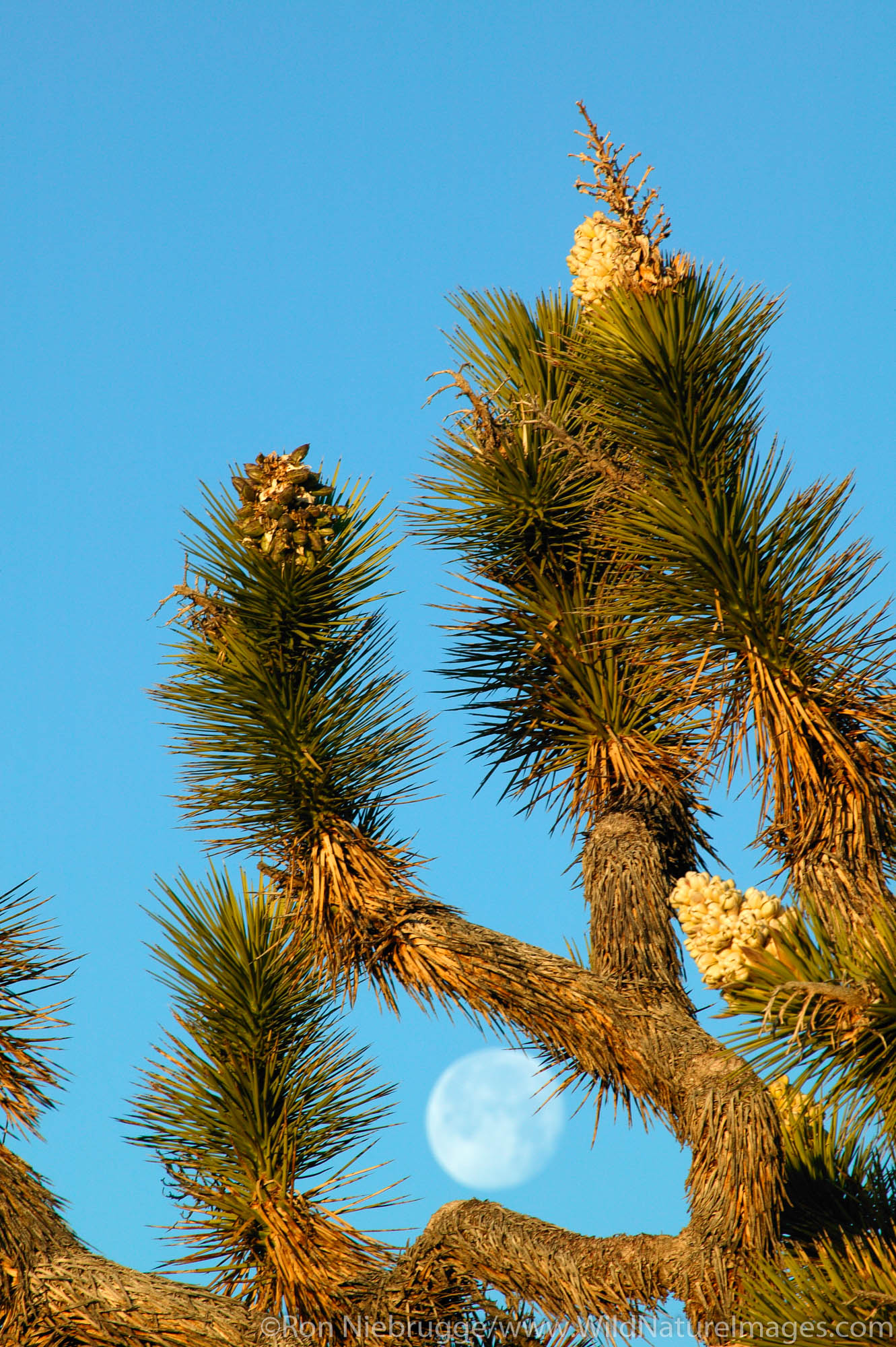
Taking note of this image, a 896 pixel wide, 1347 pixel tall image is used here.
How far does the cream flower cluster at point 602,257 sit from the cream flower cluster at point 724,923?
277cm

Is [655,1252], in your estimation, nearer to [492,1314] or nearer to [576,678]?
[492,1314]

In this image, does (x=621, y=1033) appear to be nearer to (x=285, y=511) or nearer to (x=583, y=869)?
(x=583, y=869)

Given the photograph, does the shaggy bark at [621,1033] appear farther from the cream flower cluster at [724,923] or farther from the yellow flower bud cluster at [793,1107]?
the cream flower cluster at [724,923]

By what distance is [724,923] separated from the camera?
12.5 feet

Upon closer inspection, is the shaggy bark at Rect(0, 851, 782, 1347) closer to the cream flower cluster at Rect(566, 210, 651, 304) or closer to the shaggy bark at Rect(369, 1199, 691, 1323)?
the shaggy bark at Rect(369, 1199, 691, 1323)

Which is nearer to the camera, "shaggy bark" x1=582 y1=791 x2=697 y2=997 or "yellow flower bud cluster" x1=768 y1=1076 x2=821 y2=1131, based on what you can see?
"yellow flower bud cluster" x1=768 y1=1076 x2=821 y2=1131

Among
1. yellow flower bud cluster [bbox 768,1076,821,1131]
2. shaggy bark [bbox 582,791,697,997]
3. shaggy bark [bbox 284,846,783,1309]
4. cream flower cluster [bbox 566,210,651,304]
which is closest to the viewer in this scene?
yellow flower bud cluster [bbox 768,1076,821,1131]

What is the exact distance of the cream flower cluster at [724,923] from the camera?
147 inches

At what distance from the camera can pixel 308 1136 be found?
477 centimetres

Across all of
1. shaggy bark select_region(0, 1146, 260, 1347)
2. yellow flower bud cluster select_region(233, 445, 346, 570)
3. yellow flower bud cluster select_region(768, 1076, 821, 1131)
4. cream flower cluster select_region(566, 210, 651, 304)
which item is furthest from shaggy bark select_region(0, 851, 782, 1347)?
cream flower cluster select_region(566, 210, 651, 304)

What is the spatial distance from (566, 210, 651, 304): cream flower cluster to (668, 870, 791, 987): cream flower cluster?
2774 millimetres

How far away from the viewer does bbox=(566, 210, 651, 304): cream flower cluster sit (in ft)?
18.3

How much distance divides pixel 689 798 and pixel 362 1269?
220cm

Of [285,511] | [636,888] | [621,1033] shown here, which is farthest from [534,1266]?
[285,511]
